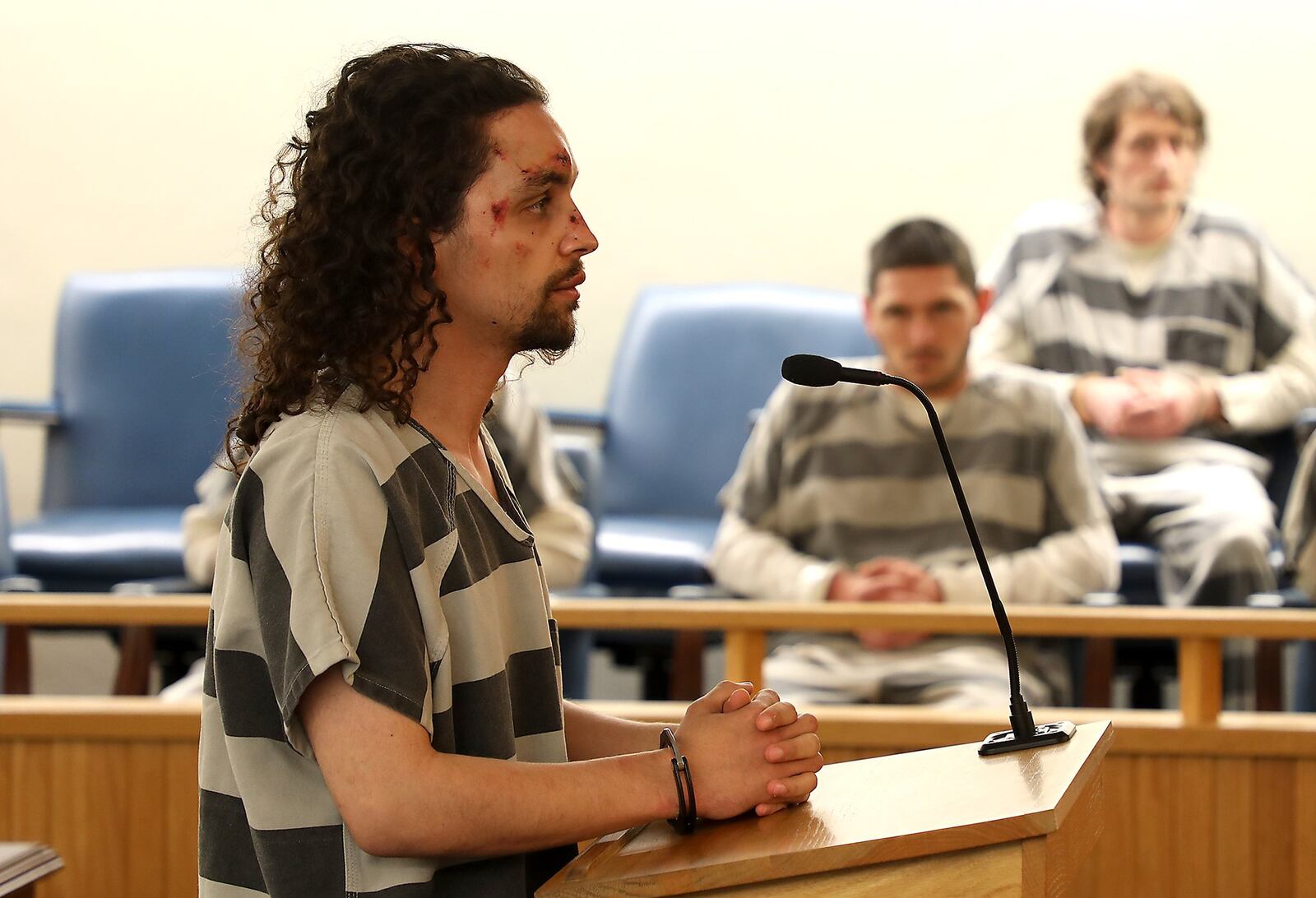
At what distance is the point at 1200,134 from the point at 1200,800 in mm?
1428

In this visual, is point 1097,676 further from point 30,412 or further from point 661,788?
point 30,412

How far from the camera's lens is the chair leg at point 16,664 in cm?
209

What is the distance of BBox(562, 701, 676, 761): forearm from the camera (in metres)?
1.06

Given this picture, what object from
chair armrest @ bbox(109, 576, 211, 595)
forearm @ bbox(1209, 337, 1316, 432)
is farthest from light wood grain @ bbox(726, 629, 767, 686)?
forearm @ bbox(1209, 337, 1316, 432)

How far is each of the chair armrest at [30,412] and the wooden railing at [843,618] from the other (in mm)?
1373

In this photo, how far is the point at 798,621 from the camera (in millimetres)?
1606

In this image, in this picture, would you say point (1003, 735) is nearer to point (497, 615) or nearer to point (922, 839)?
point (922, 839)

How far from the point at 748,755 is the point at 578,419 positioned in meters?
2.11

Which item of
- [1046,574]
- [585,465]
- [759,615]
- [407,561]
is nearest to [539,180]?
[407,561]

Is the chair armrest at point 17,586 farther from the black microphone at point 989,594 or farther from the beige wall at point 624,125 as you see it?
the black microphone at point 989,594

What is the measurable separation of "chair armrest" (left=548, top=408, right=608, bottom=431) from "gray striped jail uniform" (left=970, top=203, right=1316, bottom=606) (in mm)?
758

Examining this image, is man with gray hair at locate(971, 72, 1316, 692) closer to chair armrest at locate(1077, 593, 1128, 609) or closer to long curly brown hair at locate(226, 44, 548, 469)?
chair armrest at locate(1077, 593, 1128, 609)

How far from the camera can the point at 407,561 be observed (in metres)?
0.83

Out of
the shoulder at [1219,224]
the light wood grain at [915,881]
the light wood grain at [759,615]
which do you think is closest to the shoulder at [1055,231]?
the shoulder at [1219,224]
